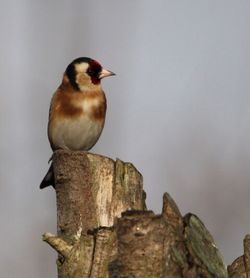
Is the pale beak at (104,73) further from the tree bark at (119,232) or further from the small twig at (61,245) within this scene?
the small twig at (61,245)

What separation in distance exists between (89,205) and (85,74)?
333 centimetres

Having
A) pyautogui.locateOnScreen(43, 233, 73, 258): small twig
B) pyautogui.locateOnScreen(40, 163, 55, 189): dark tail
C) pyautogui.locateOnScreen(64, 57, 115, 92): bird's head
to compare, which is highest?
pyautogui.locateOnScreen(64, 57, 115, 92): bird's head

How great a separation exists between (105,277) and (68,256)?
0.85 ft

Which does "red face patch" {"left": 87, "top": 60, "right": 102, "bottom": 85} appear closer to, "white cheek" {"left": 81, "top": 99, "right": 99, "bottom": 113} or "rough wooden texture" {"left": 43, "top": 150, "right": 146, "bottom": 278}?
"white cheek" {"left": 81, "top": 99, "right": 99, "bottom": 113}

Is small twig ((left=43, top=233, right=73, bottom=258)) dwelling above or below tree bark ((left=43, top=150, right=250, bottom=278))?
below

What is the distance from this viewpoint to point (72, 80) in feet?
23.4

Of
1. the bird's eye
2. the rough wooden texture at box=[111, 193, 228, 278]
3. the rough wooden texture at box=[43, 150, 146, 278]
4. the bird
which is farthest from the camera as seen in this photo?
the bird's eye

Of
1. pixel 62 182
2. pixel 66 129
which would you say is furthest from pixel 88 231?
pixel 66 129

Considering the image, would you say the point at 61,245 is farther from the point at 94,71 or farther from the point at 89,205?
the point at 94,71

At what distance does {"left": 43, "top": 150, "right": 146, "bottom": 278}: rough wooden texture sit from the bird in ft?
7.83

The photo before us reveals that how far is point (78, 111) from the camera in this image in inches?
266

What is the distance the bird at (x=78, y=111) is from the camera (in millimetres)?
6766

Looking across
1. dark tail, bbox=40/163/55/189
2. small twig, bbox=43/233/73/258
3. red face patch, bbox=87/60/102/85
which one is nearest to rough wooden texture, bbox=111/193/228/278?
small twig, bbox=43/233/73/258

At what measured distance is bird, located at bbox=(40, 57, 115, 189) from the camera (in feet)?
22.2
